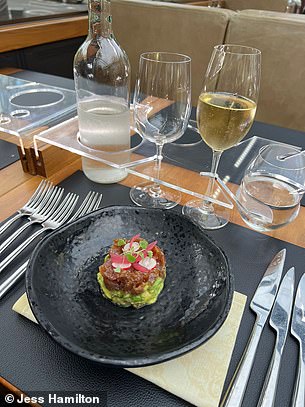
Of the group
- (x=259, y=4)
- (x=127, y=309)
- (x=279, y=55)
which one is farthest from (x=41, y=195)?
(x=259, y=4)

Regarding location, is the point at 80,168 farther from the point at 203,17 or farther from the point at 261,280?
the point at 203,17

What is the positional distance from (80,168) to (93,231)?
27 centimetres

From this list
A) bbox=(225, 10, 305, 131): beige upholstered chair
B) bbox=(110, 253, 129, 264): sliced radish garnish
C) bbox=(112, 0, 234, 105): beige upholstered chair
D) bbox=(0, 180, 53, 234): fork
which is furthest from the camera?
bbox=(112, 0, 234, 105): beige upholstered chair

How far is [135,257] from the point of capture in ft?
1.44

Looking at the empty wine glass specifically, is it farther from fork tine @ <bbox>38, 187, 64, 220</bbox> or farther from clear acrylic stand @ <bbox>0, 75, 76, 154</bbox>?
clear acrylic stand @ <bbox>0, 75, 76, 154</bbox>

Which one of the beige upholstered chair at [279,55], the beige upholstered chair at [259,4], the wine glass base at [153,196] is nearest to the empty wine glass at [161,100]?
the wine glass base at [153,196]

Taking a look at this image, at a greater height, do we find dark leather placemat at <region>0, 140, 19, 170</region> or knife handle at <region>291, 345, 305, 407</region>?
dark leather placemat at <region>0, 140, 19, 170</region>

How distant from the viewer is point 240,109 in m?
0.54

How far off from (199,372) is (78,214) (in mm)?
346

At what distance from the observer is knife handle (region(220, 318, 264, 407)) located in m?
0.34

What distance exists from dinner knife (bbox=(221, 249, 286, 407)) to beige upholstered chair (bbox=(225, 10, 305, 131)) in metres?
1.06

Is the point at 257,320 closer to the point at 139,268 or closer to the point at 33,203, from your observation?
the point at 139,268

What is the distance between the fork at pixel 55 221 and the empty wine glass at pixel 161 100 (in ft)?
0.41

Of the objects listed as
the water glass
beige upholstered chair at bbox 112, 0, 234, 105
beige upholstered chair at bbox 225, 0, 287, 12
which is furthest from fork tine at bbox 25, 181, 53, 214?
beige upholstered chair at bbox 225, 0, 287, 12
